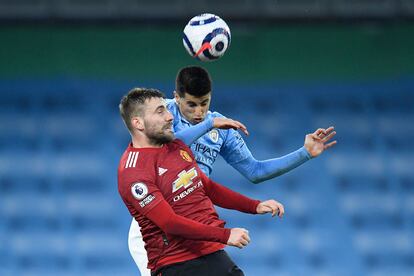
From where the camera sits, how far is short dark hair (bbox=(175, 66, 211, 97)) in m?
6.25

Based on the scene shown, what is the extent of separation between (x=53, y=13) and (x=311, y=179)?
3450 millimetres

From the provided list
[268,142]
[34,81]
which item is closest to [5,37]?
[34,81]

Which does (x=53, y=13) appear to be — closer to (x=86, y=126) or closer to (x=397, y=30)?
(x=86, y=126)

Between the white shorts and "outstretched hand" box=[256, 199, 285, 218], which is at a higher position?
the white shorts

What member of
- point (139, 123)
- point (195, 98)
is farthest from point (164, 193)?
point (195, 98)

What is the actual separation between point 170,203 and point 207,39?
1228mm

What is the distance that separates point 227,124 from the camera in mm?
5836

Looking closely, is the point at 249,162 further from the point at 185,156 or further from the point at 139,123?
the point at 139,123

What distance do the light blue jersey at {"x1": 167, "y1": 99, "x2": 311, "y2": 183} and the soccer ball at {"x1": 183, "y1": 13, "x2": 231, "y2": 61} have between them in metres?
0.35

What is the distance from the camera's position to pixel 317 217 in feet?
38.7

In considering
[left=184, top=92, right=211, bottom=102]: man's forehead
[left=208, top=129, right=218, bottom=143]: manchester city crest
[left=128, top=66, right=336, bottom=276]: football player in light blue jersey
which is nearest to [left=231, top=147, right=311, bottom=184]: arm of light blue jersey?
[left=128, top=66, right=336, bottom=276]: football player in light blue jersey

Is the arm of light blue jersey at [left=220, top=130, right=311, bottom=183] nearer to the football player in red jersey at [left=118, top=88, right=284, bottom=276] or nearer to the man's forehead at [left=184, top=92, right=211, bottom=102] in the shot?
the man's forehead at [left=184, top=92, right=211, bottom=102]

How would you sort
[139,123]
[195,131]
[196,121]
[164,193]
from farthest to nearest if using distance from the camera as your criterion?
[196,121] < [195,131] < [139,123] < [164,193]

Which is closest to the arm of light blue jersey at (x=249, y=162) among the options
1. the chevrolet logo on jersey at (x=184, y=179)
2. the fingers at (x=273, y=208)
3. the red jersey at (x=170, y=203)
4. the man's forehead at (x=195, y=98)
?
the man's forehead at (x=195, y=98)
